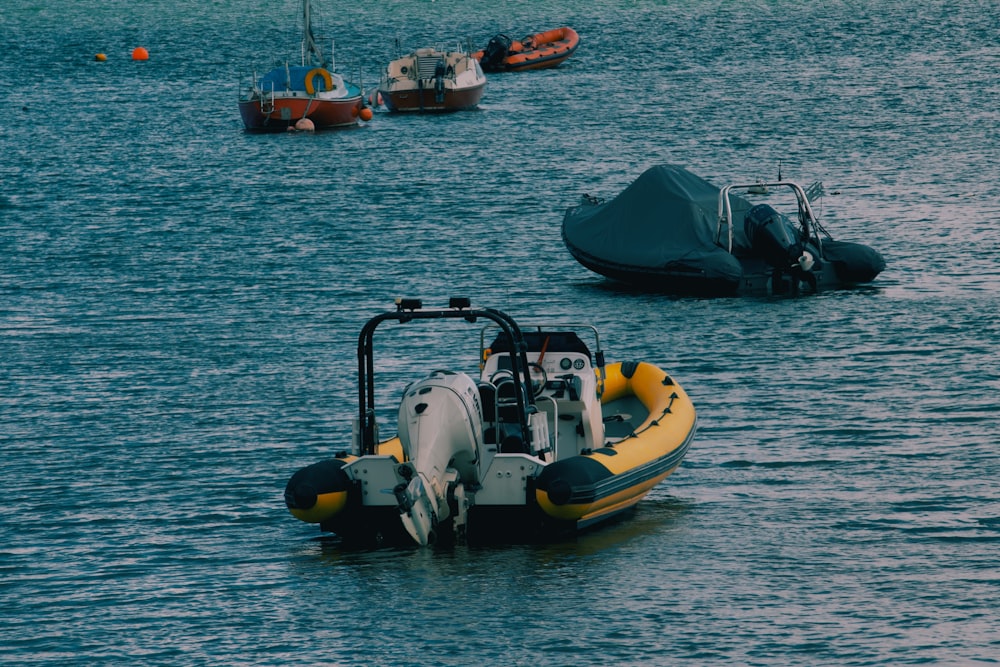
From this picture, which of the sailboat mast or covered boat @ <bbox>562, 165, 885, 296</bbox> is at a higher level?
the sailboat mast

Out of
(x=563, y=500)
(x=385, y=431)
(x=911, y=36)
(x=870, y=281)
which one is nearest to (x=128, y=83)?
(x=911, y=36)

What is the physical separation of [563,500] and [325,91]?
186 feet

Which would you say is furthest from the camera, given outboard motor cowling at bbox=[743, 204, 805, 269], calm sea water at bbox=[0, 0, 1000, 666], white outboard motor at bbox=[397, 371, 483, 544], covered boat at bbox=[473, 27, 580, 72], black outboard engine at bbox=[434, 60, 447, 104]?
covered boat at bbox=[473, 27, 580, 72]

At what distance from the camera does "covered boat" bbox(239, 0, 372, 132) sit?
7281cm

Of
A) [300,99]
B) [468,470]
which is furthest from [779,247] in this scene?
[300,99]

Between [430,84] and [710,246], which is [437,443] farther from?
[430,84]

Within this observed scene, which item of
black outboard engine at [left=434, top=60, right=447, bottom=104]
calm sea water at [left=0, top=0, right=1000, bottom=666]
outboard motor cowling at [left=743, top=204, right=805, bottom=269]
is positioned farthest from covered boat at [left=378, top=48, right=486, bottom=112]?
outboard motor cowling at [left=743, top=204, right=805, bottom=269]

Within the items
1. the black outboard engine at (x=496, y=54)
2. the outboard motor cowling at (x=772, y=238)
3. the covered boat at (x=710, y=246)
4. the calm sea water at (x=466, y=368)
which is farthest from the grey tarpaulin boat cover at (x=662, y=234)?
the black outboard engine at (x=496, y=54)

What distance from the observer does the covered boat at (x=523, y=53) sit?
98.5 m

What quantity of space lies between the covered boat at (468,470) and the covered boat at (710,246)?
16141 mm

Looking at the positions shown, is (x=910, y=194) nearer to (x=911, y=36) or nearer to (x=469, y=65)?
(x=469, y=65)

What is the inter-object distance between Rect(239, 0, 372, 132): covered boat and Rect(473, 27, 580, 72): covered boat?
23.4 meters

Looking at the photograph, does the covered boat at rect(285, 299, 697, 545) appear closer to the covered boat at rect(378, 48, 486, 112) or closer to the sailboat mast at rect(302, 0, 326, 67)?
the sailboat mast at rect(302, 0, 326, 67)

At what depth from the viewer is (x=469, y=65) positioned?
81875 millimetres
